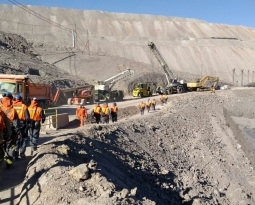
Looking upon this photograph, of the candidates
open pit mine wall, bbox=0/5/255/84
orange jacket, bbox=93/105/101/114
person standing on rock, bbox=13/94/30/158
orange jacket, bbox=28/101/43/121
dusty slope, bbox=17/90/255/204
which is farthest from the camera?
open pit mine wall, bbox=0/5/255/84

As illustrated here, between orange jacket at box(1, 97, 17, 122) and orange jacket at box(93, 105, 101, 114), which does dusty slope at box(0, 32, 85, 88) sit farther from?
orange jacket at box(1, 97, 17, 122)

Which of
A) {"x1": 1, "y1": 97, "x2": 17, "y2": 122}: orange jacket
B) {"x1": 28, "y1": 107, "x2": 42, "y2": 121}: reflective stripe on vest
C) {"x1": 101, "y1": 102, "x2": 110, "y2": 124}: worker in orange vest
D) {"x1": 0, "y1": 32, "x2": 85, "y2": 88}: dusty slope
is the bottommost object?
{"x1": 101, "y1": 102, "x2": 110, "y2": 124}: worker in orange vest

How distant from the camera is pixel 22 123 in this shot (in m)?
10.5

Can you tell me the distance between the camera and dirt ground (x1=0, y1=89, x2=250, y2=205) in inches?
320

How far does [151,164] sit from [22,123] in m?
6.78

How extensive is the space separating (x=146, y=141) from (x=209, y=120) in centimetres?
1157

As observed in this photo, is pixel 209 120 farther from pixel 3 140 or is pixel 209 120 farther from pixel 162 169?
pixel 3 140

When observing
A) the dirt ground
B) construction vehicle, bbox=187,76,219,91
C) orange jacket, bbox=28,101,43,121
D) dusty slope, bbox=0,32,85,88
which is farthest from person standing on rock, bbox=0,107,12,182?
construction vehicle, bbox=187,76,219,91

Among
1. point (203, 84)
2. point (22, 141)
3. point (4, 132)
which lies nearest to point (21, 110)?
point (22, 141)

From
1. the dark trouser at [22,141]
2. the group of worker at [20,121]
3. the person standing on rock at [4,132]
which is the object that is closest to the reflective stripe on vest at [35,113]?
the group of worker at [20,121]

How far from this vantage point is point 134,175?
13.2m

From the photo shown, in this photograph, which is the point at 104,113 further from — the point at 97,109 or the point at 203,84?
the point at 203,84

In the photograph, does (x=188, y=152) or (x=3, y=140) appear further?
(x=188, y=152)

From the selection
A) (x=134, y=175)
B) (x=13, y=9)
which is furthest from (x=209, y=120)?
(x=13, y=9)
